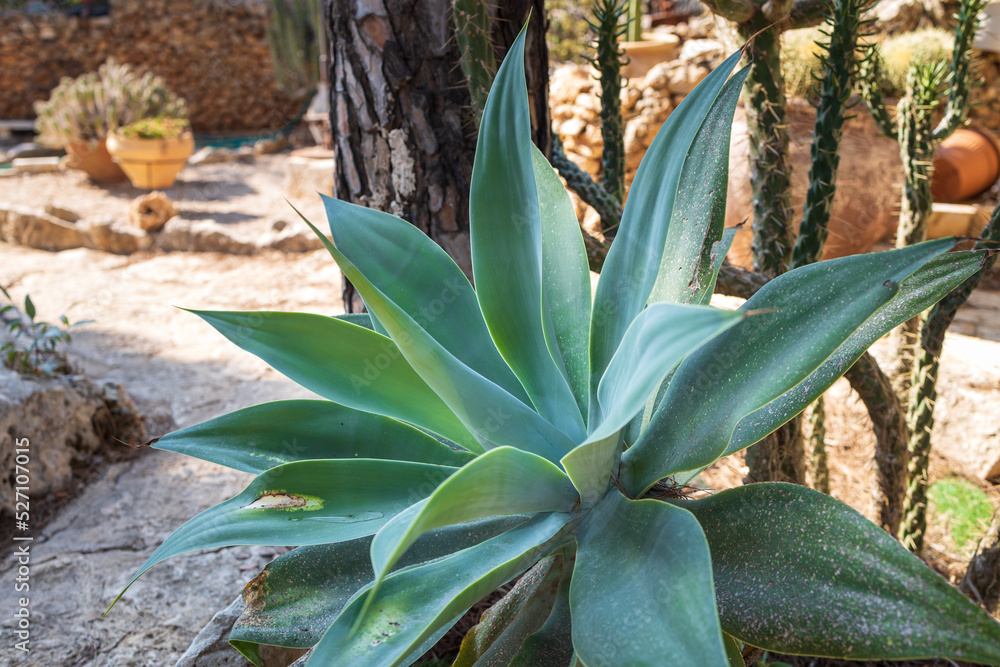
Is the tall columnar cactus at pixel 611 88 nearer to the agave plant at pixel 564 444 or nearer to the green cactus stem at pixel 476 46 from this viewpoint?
the green cactus stem at pixel 476 46

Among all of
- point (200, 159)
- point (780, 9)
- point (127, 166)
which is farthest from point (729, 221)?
point (200, 159)

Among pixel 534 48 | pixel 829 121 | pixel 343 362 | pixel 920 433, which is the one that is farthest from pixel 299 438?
pixel 920 433

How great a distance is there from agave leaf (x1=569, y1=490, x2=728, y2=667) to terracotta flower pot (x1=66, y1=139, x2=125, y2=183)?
7.53 m

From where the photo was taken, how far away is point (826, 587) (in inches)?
21.6

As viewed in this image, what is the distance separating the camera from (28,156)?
817 cm

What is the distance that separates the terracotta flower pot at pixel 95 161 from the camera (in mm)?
6535

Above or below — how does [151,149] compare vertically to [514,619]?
above

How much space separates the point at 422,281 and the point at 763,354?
0.44 meters

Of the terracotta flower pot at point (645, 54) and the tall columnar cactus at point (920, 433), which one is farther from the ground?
the terracotta flower pot at point (645, 54)

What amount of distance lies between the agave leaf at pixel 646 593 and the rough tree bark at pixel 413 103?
860mm

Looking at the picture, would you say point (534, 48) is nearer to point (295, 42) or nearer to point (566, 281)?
point (566, 281)

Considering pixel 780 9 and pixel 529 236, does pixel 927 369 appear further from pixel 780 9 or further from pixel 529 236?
pixel 529 236

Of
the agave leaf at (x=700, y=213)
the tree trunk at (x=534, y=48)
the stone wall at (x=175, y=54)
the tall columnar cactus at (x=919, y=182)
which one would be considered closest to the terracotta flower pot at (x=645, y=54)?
the tall columnar cactus at (x=919, y=182)

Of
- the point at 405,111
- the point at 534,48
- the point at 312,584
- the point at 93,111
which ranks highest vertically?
the point at 93,111
